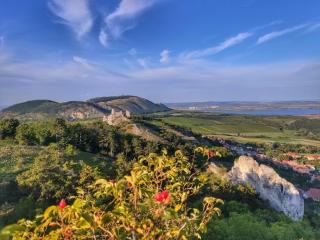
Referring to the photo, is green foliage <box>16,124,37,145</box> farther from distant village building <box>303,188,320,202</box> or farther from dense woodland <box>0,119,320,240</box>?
distant village building <box>303,188,320,202</box>

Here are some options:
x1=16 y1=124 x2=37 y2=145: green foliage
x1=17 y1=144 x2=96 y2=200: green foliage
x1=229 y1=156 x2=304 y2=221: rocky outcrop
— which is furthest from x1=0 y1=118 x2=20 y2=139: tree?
x1=229 y1=156 x2=304 y2=221: rocky outcrop

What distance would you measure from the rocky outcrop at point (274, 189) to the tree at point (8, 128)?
2851 cm

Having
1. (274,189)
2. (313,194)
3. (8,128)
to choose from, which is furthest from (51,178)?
(313,194)

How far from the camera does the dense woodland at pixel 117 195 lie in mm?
5812

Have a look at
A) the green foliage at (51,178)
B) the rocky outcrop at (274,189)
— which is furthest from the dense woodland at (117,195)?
the rocky outcrop at (274,189)

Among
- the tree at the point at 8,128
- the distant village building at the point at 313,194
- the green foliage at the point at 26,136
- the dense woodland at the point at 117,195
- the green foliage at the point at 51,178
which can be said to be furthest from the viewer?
the distant village building at the point at 313,194

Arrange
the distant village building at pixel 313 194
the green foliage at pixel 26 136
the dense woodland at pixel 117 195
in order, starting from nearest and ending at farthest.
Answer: the dense woodland at pixel 117 195 < the green foliage at pixel 26 136 < the distant village building at pixel 313 194

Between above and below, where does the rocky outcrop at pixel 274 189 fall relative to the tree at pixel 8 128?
below

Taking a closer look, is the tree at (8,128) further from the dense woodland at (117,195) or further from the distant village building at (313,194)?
the distant village building at (313,194)

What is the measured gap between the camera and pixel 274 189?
42.1m

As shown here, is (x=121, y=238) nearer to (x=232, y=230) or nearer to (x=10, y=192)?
(x=232, y=230)

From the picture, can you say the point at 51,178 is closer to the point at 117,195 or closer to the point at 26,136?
the point at 26,136

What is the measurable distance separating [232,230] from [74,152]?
21365 millimetres

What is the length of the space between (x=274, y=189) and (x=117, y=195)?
128 ft
